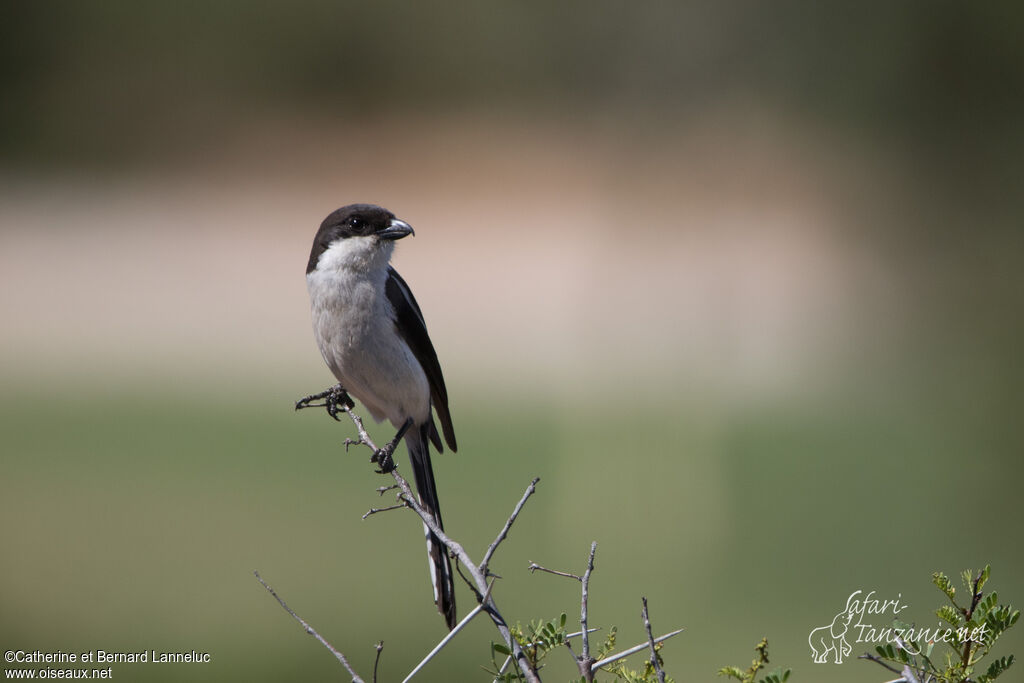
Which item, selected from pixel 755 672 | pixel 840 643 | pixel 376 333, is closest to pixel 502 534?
pixel 755 672

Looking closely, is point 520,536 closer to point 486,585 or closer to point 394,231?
point 394,231

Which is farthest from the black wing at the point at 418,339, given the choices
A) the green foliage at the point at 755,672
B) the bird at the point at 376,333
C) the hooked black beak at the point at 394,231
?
the green foliage at the point at 755,672

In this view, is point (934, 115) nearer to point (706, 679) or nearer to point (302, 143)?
point (706, 679)

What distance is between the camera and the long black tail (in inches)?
73.4

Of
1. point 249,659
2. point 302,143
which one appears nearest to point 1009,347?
point 249,659

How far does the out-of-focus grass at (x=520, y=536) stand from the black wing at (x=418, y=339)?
0.40 m

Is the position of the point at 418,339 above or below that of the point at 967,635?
above

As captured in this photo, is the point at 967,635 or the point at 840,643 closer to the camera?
the point at 967,635

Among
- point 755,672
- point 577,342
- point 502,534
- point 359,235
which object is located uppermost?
point 359,235

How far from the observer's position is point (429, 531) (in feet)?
6.43

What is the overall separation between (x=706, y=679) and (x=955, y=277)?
7.08 ft

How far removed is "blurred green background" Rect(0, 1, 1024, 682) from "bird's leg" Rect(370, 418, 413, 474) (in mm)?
1922

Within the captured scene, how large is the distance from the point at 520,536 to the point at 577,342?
267 cm

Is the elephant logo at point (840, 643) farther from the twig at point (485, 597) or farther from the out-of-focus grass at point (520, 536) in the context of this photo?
the out-of-focus grass at point (520, 536)
